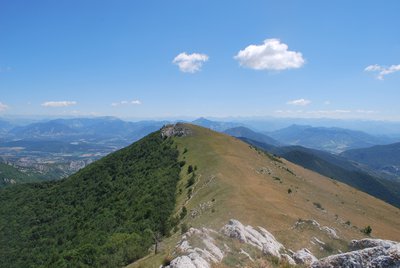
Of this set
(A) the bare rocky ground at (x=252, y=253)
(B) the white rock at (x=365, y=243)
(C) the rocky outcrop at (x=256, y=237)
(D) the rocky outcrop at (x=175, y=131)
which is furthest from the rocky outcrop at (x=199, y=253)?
(D) the rocky outcrop at (x=175, y=131)

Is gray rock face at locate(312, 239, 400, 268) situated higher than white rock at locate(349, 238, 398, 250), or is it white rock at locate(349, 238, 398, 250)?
gray rock face at locate(312, 239, 400, 268)

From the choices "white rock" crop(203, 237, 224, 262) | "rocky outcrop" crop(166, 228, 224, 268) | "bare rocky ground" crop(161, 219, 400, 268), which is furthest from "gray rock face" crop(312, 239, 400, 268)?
"white rock" crop(203, 237, 224, 262)

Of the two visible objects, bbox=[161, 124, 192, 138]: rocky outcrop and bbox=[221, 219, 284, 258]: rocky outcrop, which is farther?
bbox=[161, 124, 192, 138]: rocky outcrop

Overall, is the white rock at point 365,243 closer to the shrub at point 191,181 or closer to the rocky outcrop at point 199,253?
the rocky outcrop at point 199,253

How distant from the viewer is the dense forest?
60.7 metres

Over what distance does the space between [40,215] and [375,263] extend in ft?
449

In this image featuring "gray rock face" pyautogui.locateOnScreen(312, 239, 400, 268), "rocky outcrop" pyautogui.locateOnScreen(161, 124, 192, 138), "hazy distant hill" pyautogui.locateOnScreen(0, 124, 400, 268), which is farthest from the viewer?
"rocky outcrop" pyautogui.locateOnScreen(161, 124, 192, 138)

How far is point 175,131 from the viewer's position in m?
158

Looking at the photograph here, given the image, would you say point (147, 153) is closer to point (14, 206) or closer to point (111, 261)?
point (14, 206)

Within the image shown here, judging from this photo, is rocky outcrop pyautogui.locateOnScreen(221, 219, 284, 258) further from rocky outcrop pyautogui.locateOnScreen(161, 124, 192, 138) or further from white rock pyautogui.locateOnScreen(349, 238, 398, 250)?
rocky outcrop pyautogui.locateOnScreen(161, 124, 192, 138)

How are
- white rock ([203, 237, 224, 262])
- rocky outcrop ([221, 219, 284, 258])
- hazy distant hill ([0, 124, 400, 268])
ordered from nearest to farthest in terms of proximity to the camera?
white rock ([203, 237, 224, 262]), rocky outcrop ([221, 219, 284, 258]), hazy distant hill ([0, 124, 400, 268])

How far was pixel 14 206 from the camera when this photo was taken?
150 metres

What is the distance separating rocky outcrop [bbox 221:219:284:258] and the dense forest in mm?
17196

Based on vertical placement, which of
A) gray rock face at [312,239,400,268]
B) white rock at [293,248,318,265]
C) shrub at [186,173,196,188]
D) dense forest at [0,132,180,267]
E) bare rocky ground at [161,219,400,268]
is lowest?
dense forest at [0,132,180,267]
